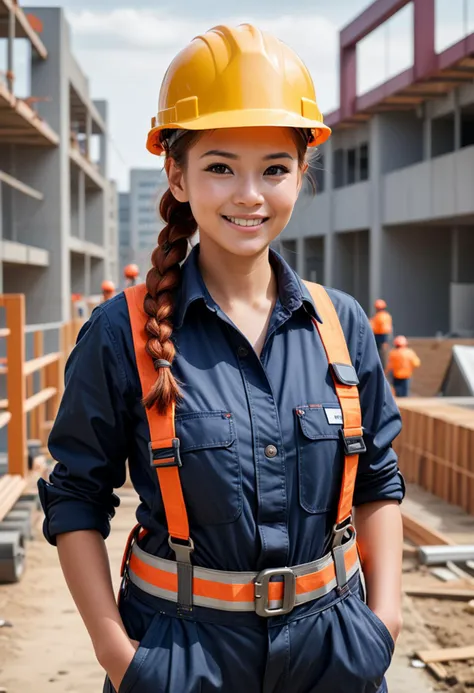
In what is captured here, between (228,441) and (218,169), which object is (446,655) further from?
(218,169)

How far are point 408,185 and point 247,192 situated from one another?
1142 inches

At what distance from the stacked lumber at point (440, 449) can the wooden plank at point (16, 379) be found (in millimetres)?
4061

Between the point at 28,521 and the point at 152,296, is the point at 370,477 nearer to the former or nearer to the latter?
the point at 152,296

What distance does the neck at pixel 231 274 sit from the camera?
2082 mm

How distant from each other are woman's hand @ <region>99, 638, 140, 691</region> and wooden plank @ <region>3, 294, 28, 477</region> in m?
5.95

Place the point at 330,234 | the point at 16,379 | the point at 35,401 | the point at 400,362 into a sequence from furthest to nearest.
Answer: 1. the point at 330,234
2. the point at 400,362
3. the point at 35,401
4. the point at 16,379

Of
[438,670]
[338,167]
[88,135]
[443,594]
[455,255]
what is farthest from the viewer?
[88,135]

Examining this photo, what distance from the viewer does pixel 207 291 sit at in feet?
6.61

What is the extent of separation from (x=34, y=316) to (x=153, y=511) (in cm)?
2917

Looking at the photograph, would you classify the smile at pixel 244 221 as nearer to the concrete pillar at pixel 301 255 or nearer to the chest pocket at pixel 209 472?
the chest pocket at pixel 209 472

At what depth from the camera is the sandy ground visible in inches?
181

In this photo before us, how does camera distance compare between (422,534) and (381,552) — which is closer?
(381,552)

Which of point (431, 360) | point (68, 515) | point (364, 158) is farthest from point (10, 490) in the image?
point (364, 158)

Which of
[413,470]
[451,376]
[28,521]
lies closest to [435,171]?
[451,376]
